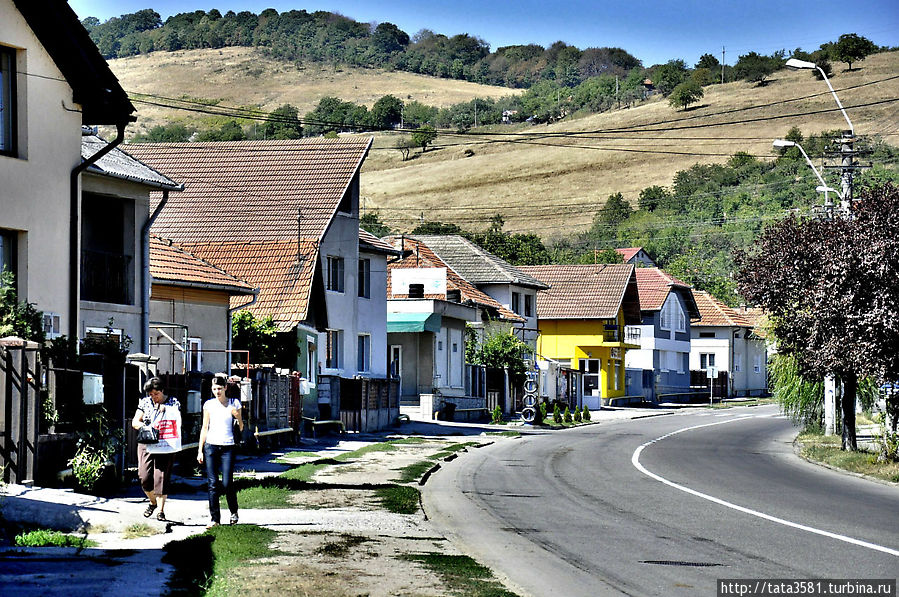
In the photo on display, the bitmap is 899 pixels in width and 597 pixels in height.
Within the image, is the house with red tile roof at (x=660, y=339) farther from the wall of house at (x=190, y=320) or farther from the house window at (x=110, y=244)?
the house window at (x=110, y=244)

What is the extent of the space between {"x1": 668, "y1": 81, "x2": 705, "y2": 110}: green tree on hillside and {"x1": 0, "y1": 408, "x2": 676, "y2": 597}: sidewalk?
498ft

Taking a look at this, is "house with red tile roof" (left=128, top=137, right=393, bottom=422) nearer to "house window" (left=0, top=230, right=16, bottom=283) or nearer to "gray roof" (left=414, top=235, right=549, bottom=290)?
"house window" (left=0, top=230, right=16, bottom=283)

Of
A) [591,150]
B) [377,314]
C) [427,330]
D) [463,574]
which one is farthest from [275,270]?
[591,150]

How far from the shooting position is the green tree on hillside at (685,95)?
559 ft

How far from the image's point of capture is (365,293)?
46.9m

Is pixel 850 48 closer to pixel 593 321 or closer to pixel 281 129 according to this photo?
pixel 281 129

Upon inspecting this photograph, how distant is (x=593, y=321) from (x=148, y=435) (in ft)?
204

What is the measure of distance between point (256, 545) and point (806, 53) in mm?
185245

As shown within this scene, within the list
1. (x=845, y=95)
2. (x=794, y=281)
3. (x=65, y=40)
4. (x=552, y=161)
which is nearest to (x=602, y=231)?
(x=552, y=161)

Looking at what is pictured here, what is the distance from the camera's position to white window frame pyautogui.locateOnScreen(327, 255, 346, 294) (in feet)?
144

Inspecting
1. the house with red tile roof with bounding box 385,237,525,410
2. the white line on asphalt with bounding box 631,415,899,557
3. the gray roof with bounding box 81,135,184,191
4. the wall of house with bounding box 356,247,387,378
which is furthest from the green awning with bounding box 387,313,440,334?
the gray roof with bounding box 81,135,184,191

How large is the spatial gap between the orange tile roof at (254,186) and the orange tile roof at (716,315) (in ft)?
173

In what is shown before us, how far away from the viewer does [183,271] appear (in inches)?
1286

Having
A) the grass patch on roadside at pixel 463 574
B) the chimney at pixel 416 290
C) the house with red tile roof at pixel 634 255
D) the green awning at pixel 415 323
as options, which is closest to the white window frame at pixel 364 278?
the green awning at pixel 415 323
